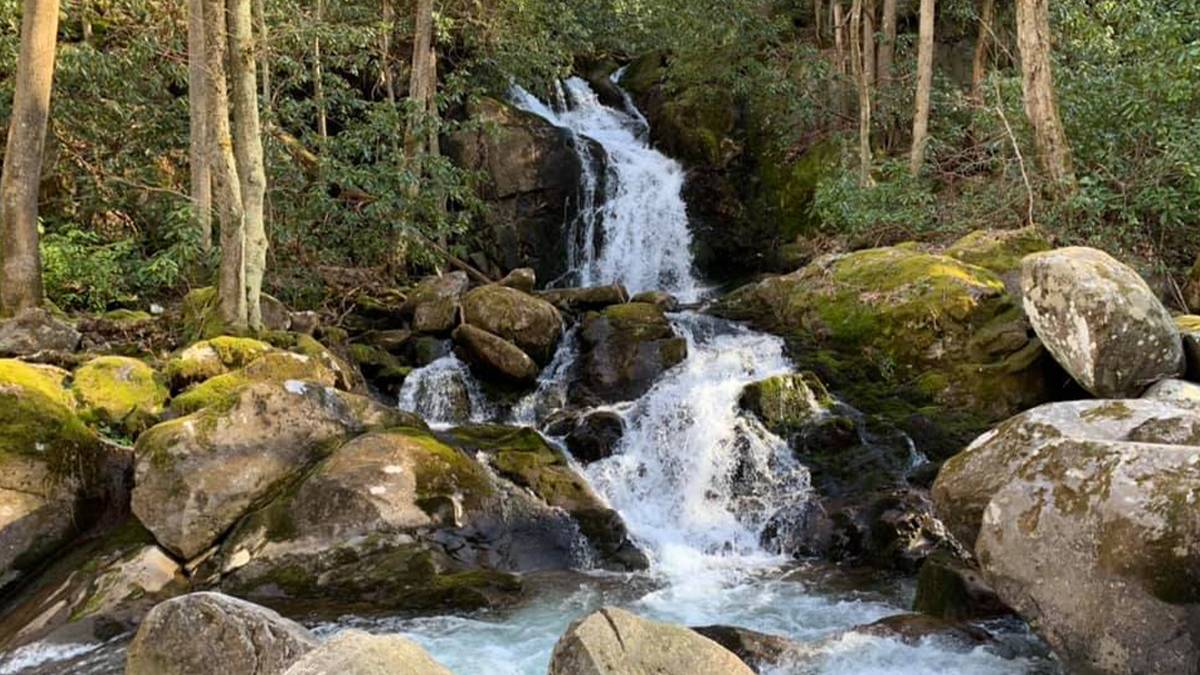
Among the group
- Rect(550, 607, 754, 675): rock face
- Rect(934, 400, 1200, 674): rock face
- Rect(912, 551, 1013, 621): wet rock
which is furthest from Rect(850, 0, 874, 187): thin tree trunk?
Rect(550, 607, 754, 675): rock face

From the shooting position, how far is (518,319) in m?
12.9

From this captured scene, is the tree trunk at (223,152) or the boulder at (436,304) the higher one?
the tree trunk at (223,152)

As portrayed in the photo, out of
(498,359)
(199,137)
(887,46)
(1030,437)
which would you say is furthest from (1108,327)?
(887,46)

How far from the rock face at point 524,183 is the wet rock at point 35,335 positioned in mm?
11483

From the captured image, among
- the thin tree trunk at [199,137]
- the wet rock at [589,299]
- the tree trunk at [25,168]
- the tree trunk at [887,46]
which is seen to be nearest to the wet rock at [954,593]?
the wet rock at [589,299]

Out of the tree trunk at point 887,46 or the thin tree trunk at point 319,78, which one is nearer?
the thin tree trunk at point 319,78

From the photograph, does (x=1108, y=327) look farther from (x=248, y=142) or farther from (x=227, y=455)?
(x=248, y=142)

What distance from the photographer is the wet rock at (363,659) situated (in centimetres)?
337

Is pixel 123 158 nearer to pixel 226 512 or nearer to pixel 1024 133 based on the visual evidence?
pixel 226 512

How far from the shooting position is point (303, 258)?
48.6 ft

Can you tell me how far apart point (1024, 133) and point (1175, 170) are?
305 cm

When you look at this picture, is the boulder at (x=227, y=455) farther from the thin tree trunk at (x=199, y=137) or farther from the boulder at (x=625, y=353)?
the thin tree trunk at (x=199, y=137)

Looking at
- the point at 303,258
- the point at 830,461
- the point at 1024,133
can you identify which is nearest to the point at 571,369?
the point at 830,461

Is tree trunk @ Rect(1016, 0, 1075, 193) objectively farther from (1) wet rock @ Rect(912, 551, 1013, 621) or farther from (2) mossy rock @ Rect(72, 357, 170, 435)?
(2) mossy rock @ Rect(72, 357, 170, 435)
